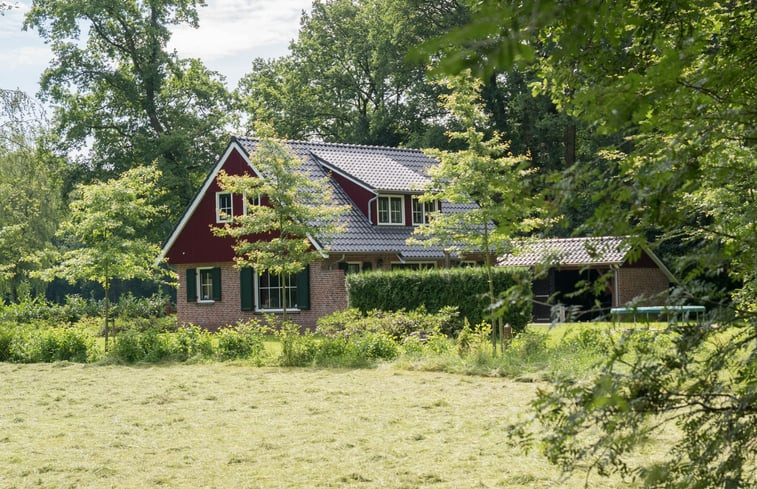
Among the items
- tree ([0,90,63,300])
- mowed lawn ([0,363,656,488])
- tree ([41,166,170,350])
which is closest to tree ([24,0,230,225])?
tree ([0,90,63,300])

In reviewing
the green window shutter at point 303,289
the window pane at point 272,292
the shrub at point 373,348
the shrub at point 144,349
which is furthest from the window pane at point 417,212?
the shrub at point 373,348

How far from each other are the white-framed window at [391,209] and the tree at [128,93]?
13.7m

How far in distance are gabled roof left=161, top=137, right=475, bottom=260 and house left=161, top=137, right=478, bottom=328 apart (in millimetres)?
34

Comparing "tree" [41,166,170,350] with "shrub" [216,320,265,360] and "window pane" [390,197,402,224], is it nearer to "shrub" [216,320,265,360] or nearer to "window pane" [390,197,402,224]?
"shrub" [216,320,265,360]

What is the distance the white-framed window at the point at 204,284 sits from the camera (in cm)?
3169

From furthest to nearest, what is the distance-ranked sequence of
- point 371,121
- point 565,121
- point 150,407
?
1. point 371,121
2. point 565,121
3. point 150,407

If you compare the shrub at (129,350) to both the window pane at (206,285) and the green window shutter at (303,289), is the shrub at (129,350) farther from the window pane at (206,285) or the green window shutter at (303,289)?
the window pane at (206,285)

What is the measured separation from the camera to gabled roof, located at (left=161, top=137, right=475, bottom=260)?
1159 inches

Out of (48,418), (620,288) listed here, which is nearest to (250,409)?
(48,418)

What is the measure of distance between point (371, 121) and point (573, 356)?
33195 mm

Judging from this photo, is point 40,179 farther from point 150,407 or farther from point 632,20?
point 632,20

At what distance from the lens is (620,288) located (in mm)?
33094

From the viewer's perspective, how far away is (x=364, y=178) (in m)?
31.2

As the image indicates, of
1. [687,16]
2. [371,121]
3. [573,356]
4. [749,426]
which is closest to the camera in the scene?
[749,426]
